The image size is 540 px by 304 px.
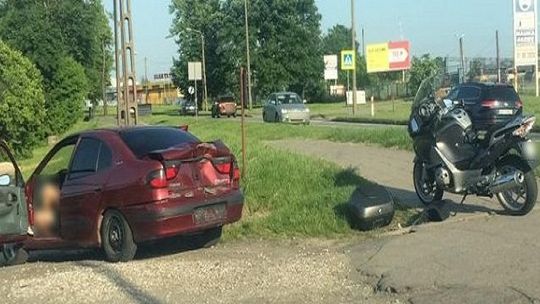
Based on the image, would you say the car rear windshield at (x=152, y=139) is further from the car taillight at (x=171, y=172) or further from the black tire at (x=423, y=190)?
the black tire at (x=423, y=190)

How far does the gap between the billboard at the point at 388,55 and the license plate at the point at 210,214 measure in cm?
5625

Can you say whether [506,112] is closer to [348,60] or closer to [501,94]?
[501,94]

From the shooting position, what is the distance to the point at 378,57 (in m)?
64.4

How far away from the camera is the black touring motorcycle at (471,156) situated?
9.47 meters

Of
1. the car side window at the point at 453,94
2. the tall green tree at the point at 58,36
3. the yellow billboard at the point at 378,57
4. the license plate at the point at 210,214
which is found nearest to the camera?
the license plate at the point at 210,214

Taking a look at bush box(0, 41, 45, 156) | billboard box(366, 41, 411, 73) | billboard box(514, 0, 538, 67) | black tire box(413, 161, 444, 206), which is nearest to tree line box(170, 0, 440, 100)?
billboard box(366, 41, 411, 73)

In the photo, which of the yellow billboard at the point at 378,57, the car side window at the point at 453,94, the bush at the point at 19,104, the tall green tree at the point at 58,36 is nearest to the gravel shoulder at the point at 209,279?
the car side window at the point at 453,94

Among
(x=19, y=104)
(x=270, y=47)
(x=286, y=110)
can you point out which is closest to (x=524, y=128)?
(x=286, y=110)

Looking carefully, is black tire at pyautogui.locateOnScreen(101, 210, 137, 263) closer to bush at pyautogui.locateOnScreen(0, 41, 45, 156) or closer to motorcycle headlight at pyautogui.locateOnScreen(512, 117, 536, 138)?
motorcycle headlight at pyautogui.locateOnScreen(512, 117, 536, 138)

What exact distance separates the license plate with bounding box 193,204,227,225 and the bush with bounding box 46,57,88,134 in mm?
42956

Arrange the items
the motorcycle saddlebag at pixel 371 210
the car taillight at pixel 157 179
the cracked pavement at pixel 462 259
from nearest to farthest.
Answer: the cracked pavement at pixel 462 259 < the car taillight at pixel 157 179 < the motorcycle saddlebag at pixel 371 210

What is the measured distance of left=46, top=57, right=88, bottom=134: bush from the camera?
168 feet

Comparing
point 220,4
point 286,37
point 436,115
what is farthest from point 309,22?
point 436,115

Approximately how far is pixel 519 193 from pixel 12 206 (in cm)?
619
